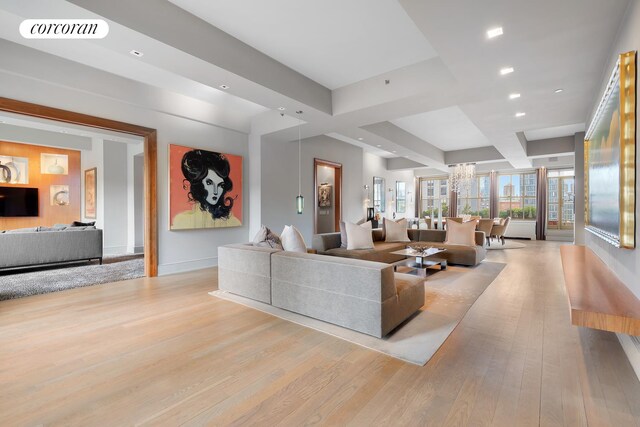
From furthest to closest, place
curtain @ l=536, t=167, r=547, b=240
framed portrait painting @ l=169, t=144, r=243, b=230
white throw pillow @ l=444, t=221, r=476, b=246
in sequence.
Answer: curtain @ l=536, t=167, r=547, b=240, white throw pillow @ l=444, t=221, r=476, b=246, framed portrait painting @ l=169, t=144, r=243, b=230

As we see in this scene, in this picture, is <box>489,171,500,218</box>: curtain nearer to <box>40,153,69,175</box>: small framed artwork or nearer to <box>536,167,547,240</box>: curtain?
<box>536,167,547,240</box>: curtain

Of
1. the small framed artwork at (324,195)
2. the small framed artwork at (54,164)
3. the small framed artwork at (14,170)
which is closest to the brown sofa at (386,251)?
the small framed artwork at (324,195)

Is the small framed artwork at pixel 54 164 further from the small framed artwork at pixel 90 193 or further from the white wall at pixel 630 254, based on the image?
the white wall at pixel 630 254

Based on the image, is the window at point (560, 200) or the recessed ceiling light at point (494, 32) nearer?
the recessed ceiling light at point (494, 32)

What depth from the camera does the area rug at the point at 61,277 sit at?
4059 mm

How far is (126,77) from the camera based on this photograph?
4.48 meters

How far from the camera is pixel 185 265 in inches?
211

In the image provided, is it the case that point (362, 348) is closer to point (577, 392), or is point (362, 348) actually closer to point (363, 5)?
point (577, 392)

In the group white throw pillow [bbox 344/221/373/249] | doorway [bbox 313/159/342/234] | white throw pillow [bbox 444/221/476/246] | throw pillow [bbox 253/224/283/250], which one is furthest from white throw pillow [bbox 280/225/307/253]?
doorway [bbox 313/159/342/234]

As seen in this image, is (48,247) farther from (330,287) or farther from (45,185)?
(330,287)

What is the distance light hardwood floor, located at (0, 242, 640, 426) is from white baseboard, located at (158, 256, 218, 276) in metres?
1.85

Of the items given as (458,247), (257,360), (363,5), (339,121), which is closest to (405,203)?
(458,247)

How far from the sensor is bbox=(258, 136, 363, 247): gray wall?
631 cm

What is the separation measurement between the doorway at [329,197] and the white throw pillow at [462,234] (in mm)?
2995
